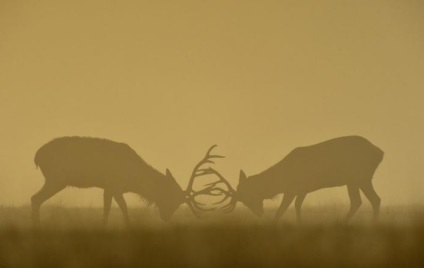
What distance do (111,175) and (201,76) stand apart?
1.91 ft

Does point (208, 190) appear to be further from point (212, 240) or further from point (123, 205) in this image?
point (123, 205)

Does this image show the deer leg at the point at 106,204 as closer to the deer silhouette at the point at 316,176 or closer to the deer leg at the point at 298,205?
the deer silhouette at the point at 316,176

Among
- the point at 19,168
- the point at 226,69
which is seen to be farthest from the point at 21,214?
the point at 226,69

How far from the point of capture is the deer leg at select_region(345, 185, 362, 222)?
2.76 meters

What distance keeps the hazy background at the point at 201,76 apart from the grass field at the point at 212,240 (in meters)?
0.10

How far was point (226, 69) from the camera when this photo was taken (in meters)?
2.75

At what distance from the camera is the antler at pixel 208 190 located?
2.75m

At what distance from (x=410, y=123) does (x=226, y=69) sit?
843 mm

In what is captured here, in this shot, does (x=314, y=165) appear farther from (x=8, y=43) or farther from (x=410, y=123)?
(x=8, y=43)

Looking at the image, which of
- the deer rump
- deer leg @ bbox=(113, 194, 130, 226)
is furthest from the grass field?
the deer rump

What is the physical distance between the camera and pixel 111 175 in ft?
9.04

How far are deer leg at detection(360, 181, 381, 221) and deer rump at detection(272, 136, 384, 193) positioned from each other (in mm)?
31

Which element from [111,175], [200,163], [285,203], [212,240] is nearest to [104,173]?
[111,175]

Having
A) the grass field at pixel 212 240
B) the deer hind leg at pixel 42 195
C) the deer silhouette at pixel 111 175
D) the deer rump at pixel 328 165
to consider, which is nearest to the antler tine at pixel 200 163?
the deer silhouette at pixel 111 175
